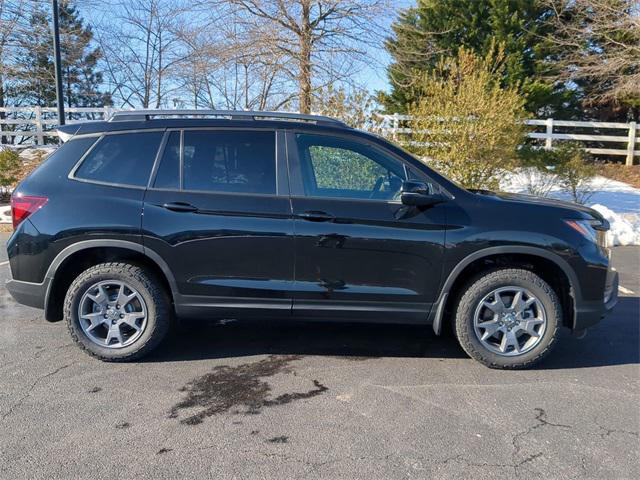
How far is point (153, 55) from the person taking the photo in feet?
81.5

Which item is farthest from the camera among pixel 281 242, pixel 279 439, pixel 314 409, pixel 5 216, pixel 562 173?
pixel 5 216

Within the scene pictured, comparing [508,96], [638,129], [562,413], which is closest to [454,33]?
[638,129]

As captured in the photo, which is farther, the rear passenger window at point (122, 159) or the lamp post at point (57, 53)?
the lamp post at point (57, 53)

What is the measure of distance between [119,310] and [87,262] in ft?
1.64

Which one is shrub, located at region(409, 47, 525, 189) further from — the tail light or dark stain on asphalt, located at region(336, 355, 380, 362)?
the tail light

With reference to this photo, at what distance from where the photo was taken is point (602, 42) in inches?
656

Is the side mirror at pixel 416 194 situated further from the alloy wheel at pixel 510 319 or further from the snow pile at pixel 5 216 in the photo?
the snow pile at pixel 5 216

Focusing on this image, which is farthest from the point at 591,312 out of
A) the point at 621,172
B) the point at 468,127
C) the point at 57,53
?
the point at 621,172

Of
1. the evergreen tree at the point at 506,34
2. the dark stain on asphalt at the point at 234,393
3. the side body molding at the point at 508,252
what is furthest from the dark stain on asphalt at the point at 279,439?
the evergreen tree at the point at 506,34

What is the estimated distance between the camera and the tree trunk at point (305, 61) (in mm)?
11828

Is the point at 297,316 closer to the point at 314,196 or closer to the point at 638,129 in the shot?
the point at 314,196

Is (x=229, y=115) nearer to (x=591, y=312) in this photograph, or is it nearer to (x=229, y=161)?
(x=229, y=161)

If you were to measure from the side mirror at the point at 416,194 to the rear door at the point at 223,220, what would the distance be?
2.88 feet

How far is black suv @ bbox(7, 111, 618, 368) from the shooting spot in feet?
12.4
